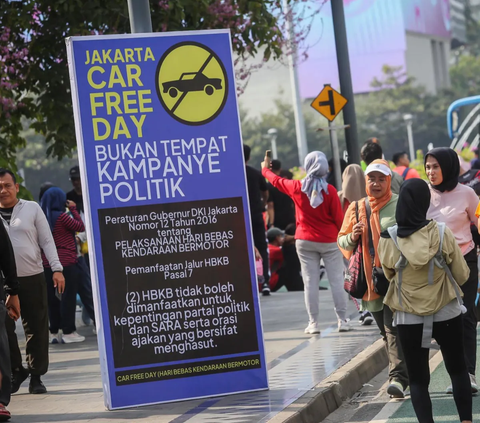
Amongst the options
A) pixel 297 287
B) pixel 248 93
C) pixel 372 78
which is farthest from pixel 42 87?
pixel 248 93

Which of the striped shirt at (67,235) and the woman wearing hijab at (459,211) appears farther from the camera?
the striped shirt at (67,235)

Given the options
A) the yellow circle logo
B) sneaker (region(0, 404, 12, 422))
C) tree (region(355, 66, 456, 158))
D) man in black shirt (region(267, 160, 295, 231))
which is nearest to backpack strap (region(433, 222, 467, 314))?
the yellow circle logo

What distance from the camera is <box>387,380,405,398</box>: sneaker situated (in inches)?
279

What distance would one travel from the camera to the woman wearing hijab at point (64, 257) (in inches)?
421

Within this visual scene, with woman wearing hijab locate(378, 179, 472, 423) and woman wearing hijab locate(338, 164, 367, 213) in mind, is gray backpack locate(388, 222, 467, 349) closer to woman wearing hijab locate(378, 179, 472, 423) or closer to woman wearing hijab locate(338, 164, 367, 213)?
woman wearing hijab locate(378, 179, 472, 423)

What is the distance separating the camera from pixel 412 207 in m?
5.67

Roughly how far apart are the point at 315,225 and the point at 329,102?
3464 millimetres

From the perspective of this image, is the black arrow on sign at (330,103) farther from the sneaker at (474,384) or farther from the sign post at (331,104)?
the sneaker at (474,384)

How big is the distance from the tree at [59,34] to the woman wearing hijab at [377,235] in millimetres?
5067

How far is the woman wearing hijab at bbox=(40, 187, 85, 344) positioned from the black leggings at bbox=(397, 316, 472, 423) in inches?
229

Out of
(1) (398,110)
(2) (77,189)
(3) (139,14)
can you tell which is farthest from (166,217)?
(1) (398,110)

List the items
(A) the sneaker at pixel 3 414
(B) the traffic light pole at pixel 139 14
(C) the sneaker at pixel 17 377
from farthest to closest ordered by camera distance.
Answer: (C) the sneaker at pixel 17 377, (B) the traffic light pole at pixel 139 14, (A) the sneaker at pixel 3 414

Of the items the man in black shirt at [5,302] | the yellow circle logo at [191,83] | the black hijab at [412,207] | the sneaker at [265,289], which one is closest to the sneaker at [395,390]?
the black hijab at [412,207]

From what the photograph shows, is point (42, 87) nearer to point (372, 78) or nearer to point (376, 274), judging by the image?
point (376, 274)
